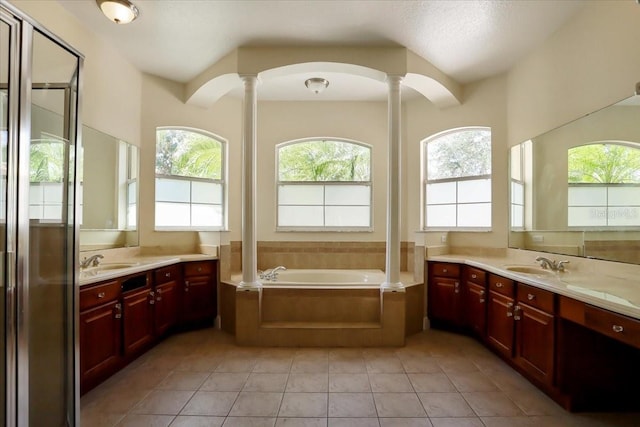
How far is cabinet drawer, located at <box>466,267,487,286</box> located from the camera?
2.90 metres

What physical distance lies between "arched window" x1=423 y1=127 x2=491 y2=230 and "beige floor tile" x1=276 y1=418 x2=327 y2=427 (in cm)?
285

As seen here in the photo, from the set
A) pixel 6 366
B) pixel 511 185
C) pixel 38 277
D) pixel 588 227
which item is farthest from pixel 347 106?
pixel 6 366

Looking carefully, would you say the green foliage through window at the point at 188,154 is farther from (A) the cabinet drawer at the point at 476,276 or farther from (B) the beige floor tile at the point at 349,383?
(A) the cabinet drawer at the point at 476,276

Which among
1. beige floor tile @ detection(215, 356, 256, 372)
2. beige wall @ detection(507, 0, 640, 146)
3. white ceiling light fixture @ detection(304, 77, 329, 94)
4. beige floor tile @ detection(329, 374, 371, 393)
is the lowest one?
beige floor tile @ detection(215, 356, 256, 372)

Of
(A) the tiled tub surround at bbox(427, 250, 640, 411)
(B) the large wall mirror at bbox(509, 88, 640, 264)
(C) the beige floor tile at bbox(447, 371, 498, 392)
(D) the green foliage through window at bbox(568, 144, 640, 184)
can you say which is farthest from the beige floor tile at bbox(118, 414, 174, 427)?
(D) the green foliage through window at bbox(568, 144, 640, 184)

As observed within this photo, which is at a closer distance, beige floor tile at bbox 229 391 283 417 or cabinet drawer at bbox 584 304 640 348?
cabinet drawer at bbox 584 304 640 348

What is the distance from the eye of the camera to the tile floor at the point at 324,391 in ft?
6.23

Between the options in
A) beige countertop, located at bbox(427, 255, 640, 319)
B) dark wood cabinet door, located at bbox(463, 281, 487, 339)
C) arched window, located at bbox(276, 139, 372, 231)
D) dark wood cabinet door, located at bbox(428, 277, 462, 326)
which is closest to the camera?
beige countertop, located at bbox(427, 255, 640, 319)

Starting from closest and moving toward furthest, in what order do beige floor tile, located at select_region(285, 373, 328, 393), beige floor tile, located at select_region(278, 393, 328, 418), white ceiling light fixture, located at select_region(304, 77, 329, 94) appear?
beige floor tile, located at select_region(278, 393, 328, 418), beige floor tile, located at select_region(285, 373, 328, 393), white ceiling light fixture, located at select_region(304, 77, 329, 94)

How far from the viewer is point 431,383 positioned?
7.61 ft

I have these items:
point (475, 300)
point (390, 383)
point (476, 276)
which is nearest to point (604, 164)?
point (476, 276)

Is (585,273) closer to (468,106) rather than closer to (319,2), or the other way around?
(468,106)

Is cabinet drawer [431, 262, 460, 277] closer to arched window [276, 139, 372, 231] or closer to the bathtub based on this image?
the bathtub

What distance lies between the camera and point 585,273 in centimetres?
238
